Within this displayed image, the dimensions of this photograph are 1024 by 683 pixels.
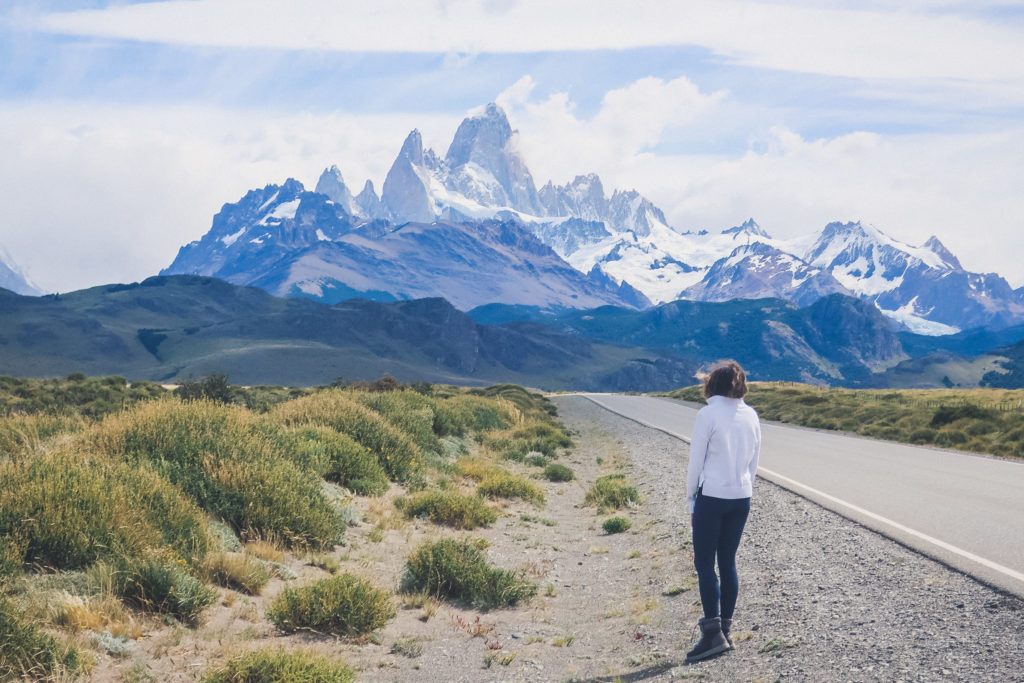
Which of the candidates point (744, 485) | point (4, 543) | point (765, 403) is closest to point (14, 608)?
point (4, 543)

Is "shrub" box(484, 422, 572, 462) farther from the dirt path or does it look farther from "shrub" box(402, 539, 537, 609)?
"shrub" box(402, 539, 537, 609)

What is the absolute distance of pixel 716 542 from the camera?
20.7 feet

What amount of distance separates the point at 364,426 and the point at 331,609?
8.99 m

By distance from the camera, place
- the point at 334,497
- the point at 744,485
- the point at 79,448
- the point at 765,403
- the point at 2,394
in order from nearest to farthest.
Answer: the point at 744,485, the point at 79,448, the point at 334,497, the point at 2,394, the point at 765,403

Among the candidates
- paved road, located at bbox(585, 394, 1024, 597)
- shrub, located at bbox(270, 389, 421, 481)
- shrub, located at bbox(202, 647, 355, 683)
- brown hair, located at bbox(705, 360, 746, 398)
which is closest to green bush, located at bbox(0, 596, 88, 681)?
shrub, located at bbox(202, 647, 355, 683)

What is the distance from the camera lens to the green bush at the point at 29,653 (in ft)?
16.8

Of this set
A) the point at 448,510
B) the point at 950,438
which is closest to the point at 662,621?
the point at 448,510

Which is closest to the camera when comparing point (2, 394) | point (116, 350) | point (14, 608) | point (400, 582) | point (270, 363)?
point (14, 608)

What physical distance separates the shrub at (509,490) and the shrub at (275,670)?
29.5ft

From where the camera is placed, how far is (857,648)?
5676 millimetres

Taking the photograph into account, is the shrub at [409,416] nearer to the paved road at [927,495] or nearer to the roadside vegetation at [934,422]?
the paved road at [927,495]

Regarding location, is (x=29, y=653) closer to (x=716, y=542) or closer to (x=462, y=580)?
(x=462, y=580)

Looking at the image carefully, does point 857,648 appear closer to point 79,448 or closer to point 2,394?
point 79,448

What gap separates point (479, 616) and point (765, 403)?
45.8 metres
